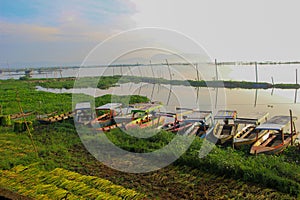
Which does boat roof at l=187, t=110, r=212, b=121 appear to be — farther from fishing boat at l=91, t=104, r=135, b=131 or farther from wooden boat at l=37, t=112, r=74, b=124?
wooden boat at l=37, t=112, r=74, b=124

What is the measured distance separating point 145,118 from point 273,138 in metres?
4.13

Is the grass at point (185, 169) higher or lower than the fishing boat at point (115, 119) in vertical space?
lower

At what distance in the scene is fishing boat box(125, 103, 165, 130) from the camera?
941 cm

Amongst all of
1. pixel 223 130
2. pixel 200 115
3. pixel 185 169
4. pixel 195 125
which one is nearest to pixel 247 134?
pixel 223 130

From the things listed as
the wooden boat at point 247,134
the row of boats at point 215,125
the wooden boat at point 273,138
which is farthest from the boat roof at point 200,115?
the wooden boat at point 273,138

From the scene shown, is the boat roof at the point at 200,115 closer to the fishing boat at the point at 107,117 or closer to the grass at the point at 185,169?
the grass at the point at 185,169

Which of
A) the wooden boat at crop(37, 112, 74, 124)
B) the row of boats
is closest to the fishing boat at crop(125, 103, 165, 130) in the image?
the row of boats

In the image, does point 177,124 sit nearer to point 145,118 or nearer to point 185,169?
point 145,118

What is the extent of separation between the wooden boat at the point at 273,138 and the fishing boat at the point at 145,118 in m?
3.41

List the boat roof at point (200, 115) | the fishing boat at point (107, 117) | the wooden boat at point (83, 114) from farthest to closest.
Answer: the wooden boat at point (83, 114) → the fishing boat at point (107, 117) → the boat roof at point (200, 115)

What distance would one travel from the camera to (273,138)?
316 inches

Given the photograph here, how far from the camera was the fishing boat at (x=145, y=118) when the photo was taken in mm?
9414

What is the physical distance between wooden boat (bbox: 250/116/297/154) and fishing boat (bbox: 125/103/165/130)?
3.41m

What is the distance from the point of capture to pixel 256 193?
200 inches
